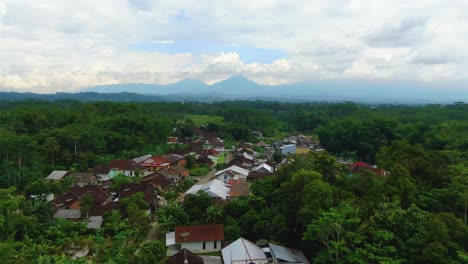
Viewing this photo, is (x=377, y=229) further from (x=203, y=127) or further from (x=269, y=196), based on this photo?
(x=203, y=127)

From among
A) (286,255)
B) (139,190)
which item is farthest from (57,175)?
(286,255)

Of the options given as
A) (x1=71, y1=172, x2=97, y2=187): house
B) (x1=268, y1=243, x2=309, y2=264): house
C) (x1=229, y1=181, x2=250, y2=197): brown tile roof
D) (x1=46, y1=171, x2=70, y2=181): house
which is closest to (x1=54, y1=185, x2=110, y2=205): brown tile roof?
(x1=71, y1=172, x2=97, y2=187): house

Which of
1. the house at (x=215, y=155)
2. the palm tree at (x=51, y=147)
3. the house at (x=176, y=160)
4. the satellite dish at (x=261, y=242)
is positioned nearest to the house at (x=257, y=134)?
the house at (x=215, y=155)

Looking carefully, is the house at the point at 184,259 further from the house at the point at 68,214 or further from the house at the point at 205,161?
the house at the point at 205,161

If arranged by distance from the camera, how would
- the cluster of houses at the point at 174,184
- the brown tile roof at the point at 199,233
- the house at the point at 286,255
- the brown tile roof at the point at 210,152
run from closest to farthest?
1. the house at the point at 286,255
2. the cluster of houses at the point at 174,184
3. the brown tile roof at the point at 199,233
4. the brown tile roof at the point at 210,152

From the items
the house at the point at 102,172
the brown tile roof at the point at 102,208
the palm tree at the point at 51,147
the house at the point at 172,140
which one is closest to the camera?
the brown tile roof at the point at 102,208

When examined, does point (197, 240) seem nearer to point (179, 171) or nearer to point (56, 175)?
point (179, 171)
